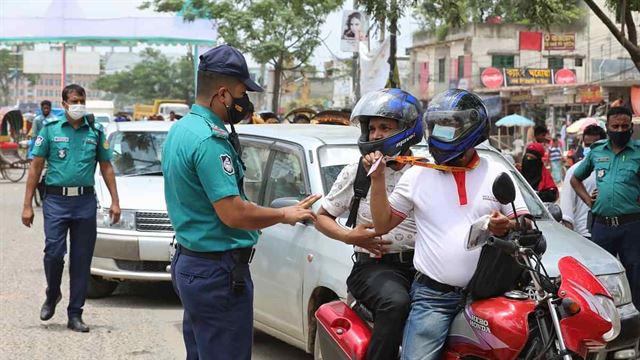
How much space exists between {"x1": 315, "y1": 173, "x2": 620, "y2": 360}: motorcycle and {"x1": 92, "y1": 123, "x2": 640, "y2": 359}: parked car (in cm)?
130

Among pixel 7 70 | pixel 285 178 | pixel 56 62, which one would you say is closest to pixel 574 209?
pixel 285 178

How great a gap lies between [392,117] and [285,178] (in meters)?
2.52

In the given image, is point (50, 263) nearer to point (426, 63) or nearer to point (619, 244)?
point (619, 244)

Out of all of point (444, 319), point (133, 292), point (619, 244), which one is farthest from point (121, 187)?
point (444, 319)

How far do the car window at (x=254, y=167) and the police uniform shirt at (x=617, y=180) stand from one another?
2.71 m

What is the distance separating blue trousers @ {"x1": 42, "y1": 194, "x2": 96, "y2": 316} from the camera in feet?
24.0

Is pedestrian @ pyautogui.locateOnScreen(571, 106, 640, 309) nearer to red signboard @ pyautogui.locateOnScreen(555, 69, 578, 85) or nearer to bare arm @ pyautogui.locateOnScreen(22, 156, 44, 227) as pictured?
bare arm @ pyautogui.locateOnScreen(22, 156, 44, 227)

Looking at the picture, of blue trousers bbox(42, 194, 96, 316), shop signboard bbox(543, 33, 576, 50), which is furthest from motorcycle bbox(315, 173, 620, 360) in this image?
shop signboard bbox(543, 33, 576, 50)

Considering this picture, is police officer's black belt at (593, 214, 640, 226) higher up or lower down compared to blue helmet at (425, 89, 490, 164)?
lower down

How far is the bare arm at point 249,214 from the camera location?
12.2 feet

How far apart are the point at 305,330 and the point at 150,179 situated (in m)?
4.34

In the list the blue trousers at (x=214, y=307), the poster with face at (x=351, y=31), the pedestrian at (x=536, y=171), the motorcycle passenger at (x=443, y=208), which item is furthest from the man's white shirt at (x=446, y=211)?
the poster with face at (x=351, y=31)

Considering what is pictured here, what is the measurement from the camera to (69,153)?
24.3ft

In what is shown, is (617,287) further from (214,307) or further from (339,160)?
(214,307)
